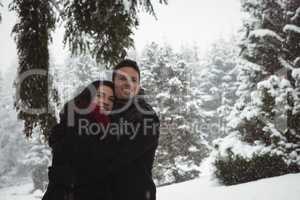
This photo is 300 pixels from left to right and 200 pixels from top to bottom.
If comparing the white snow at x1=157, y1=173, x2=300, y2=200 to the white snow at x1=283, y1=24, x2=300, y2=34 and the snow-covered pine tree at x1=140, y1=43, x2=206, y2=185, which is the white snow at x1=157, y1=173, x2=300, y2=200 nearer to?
the white snow at x1=283, y1=24, x2=300, y2=34

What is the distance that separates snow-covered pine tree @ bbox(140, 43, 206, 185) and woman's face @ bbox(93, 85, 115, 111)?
1965cm

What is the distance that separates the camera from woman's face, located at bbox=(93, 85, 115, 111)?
3.18m

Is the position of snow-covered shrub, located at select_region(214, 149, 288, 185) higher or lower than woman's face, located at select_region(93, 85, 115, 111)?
lower

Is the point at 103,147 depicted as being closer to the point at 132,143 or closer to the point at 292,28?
the point at 132,143

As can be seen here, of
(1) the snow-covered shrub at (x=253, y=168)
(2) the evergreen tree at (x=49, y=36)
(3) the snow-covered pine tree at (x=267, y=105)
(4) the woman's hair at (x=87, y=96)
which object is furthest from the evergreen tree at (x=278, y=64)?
(4) the woman's hair at (x=87, y=96)

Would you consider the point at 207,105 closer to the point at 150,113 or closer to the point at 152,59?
the point at 152,59

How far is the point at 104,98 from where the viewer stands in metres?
3.25

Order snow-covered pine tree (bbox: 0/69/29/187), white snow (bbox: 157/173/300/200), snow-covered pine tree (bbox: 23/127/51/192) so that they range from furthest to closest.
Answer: snow-covered pine tree (bbox: 0/69/29/187) < snow-covered pine tree (bbox: 23/127/51/192) < white snow (bbox: 157/173/300/200)

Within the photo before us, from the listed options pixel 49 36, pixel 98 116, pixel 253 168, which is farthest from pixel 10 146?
pixel 98 116

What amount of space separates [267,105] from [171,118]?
387 inches

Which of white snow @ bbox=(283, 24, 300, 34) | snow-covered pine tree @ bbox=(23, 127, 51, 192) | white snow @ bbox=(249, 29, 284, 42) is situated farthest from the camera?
snow-covered pine tree @ bbox=(23, 127, 51, 192)

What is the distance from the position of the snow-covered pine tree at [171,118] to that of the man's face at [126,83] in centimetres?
1948

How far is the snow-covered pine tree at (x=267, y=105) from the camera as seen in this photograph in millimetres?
13806

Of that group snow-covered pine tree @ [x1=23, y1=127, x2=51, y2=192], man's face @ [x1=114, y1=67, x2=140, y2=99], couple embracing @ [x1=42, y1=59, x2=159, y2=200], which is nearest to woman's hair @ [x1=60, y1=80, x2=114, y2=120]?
couple embracing @ [x1=42, y1=59, x2=159, y2=200]
